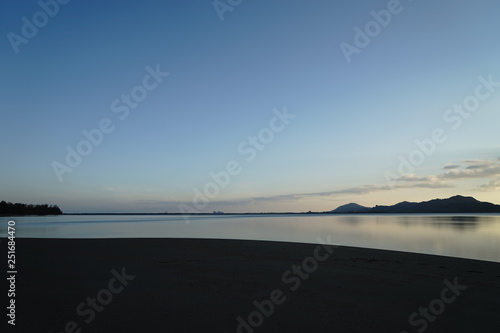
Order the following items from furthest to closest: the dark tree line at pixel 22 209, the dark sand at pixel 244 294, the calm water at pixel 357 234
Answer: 1. the dark tree line at pixel 22 209
2. the calm water at pixel 357 234
3. the dark sand at pixel 244 294

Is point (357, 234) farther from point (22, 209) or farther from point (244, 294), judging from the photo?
point (22, 209)

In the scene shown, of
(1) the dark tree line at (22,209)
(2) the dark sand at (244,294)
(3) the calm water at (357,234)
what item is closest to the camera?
(2) the dark sand at (244,294)

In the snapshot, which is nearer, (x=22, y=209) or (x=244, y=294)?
(x=244, y=294)

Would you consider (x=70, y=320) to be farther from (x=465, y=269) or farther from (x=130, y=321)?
(x=465, y=269)

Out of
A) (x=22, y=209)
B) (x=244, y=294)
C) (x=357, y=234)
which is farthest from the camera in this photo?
(x=22, y=209)

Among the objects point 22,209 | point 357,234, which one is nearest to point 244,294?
point 357,234

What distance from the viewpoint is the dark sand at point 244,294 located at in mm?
5379

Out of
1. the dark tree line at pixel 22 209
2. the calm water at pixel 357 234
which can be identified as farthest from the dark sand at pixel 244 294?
the dark tree line at pixel 22 209

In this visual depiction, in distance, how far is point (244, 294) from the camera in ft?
23.4

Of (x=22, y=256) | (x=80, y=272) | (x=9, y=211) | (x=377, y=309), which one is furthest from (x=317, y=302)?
(x=9, y=211)

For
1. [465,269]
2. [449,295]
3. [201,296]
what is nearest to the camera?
[201,296]

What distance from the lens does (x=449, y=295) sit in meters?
7.39

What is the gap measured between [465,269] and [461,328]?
6.47 m

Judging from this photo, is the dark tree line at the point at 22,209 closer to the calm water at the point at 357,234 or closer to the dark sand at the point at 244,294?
the calm water at the point at 357,234
